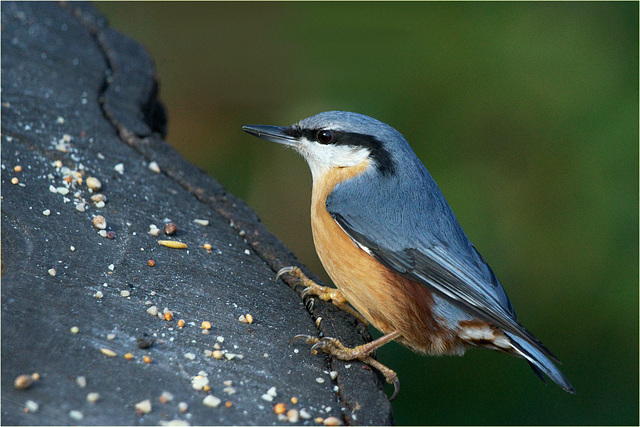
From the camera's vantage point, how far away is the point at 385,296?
2.37 metres

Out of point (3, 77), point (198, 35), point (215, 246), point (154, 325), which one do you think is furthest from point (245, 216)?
point (198, 35)

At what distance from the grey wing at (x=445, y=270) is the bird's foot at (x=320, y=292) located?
0.23 meters

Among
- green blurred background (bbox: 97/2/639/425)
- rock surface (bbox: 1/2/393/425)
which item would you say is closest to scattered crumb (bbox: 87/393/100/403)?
rock surface (bbox: 1/2/393/425)

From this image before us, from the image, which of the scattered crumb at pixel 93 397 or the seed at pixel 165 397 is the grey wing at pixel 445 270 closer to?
the seed at pixel 165 397

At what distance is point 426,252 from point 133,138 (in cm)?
149

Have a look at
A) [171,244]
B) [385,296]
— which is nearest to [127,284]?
[171,244]

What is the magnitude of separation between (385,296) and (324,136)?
2.84 feet

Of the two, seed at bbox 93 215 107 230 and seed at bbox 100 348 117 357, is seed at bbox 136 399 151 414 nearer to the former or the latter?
seed at bbox 100 348 117 357

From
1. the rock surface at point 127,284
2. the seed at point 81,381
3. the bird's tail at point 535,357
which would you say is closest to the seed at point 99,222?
the rock surface at point 127,284

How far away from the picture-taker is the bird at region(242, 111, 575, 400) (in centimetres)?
233

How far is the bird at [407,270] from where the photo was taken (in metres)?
2.33

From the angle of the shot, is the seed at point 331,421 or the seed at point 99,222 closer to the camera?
the seed at point 331,421

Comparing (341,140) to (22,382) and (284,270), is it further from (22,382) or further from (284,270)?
(22,382)

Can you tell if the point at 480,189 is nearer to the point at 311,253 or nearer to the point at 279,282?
the point at 311,253
